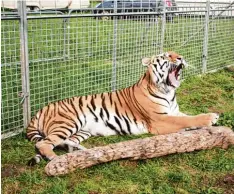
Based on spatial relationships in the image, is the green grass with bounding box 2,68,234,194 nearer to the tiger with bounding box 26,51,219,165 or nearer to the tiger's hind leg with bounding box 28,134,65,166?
the tiger's hind leg with bounding box 28,134,65,166

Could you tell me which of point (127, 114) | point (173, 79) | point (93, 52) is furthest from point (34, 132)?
point (93, 52)

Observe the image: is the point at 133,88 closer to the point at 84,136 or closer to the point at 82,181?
the point at 84,136

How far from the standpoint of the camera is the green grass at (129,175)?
11.1ft

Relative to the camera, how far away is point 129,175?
3.63 m

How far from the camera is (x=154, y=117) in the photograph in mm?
4711

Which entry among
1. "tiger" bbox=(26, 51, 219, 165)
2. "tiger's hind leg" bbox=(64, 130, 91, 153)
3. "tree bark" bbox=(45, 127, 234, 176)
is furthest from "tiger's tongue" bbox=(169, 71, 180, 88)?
"tiger's hind leg" bbox=(64, 130, 91, 153)

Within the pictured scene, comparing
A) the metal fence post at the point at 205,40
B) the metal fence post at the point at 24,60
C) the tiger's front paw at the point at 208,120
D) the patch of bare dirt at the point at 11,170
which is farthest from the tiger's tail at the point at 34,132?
the metal fence post at the point at 205,40

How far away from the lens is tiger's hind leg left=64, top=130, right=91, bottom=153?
13.7 ft

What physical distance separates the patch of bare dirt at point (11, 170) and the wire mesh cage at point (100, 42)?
792 millimetres

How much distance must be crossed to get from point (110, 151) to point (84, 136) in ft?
3.13

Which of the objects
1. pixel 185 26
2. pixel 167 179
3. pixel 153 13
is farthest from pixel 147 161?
pixel 185 26

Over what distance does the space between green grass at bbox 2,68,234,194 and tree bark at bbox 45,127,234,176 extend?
0.07 metres

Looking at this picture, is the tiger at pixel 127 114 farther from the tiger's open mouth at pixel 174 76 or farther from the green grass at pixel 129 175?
the green grass at pixel 129 175

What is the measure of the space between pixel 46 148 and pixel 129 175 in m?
0.87
